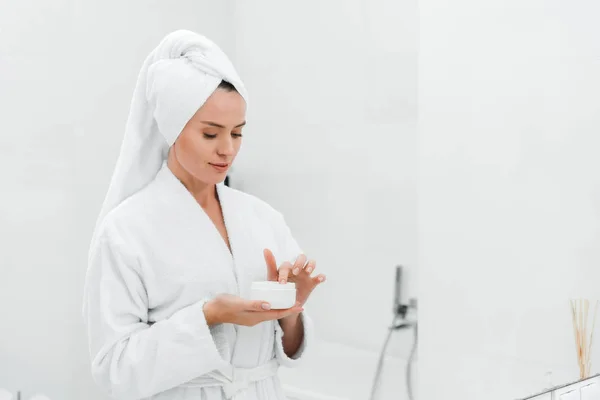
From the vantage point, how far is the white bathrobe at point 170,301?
3.59 ft

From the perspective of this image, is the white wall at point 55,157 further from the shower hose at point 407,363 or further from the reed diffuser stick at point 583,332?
the reed diffuser stick at point 583,332

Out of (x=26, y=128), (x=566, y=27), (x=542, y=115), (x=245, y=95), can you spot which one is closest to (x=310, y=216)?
(x=245, y=95)

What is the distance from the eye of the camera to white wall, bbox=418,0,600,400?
5.74 ft

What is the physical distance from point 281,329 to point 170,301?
24cm

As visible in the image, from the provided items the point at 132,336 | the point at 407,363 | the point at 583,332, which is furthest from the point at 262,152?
the point at 583,332

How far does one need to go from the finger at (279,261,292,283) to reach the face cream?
29 mm

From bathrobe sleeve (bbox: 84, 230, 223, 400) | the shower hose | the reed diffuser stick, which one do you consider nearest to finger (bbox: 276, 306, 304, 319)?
bathrobe sleeve (bbox: 84, 230, 223, 400)

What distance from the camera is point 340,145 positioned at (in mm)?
1574

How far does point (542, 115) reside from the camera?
1.78m

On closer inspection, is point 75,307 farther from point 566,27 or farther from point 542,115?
point 566,27

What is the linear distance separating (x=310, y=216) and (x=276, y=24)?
40 centimetres

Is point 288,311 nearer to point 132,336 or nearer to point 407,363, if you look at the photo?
point 132,336

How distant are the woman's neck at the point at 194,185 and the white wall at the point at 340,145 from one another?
0.09m

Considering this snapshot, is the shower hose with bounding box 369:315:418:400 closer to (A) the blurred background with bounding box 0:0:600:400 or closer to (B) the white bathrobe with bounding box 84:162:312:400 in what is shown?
(A) the blurred background with bounding box 0:0:600:400
